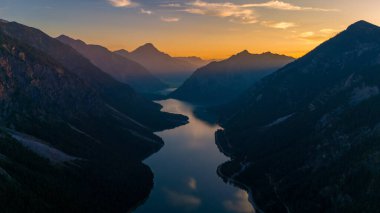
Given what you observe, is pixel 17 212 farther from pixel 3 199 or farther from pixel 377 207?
pixel 377 207

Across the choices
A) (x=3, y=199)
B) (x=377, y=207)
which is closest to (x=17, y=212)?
(x=3, y=199)
